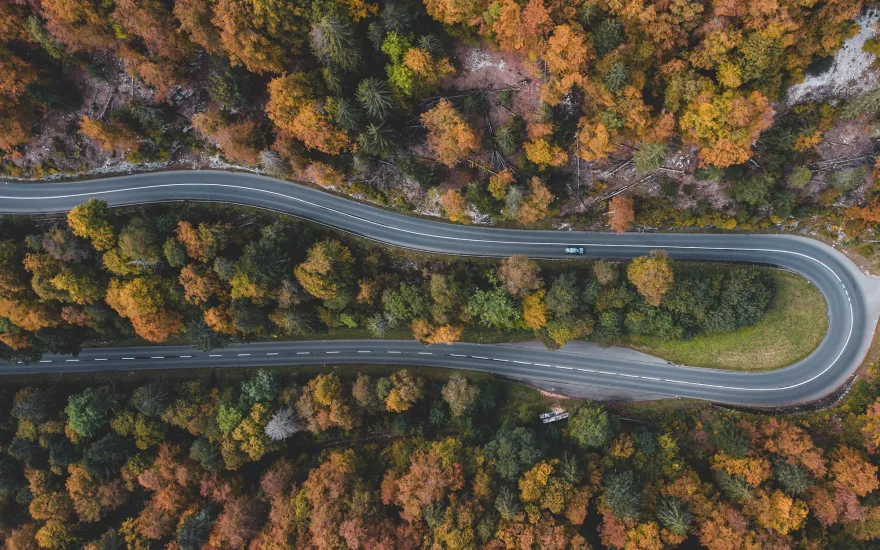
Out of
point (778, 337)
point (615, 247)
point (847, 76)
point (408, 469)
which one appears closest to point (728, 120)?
point (847, 76)

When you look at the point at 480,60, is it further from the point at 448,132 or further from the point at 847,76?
the point at 847,76

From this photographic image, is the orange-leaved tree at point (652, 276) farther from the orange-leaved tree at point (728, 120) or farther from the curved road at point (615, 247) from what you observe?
the orange-leaved tree at point (728, 120)

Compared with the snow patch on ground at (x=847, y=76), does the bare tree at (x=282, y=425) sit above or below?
below

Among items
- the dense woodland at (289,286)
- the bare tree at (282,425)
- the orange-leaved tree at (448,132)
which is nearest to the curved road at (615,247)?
the dense woodland at (289,286)

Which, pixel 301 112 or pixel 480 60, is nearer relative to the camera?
pixel 301 112

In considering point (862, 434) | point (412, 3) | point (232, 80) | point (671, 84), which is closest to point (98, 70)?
point (232, 80)

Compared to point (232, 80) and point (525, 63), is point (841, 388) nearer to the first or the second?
point (525, 63)
